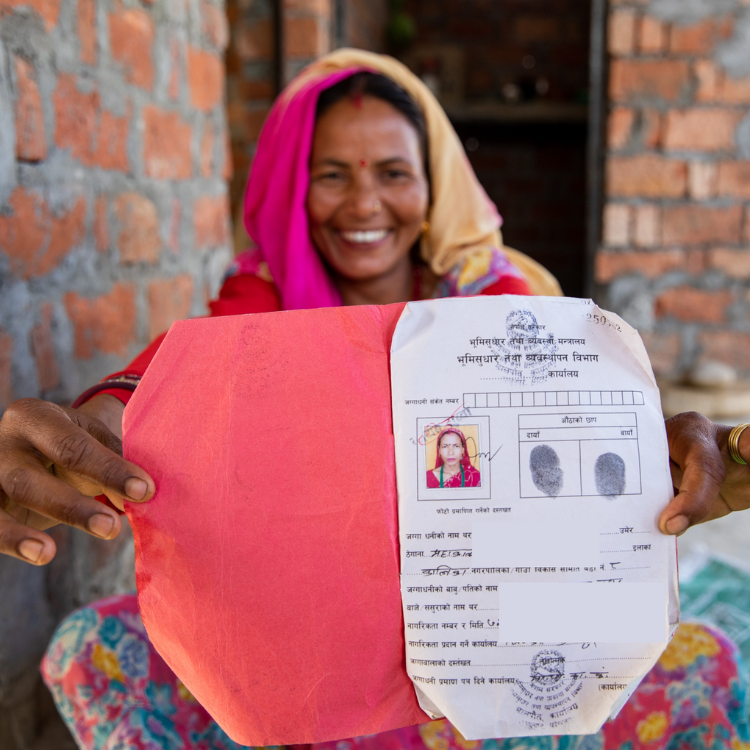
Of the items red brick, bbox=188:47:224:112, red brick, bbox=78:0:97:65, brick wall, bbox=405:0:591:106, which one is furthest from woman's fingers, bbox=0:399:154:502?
brick wall, bbox=405:0:591:106

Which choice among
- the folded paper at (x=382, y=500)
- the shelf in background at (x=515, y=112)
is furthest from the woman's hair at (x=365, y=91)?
the shelf in background at (x=515, y=112)

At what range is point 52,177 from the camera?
1.02 metres

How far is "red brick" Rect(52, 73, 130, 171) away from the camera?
104cm

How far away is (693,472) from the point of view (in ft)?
1.97

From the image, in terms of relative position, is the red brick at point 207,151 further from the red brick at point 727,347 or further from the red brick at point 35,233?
the red brick at point 727,347

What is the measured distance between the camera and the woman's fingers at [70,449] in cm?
57

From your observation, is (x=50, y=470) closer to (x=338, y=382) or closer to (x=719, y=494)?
(x=338, y=382)

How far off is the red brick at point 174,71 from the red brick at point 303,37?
0.94 meters

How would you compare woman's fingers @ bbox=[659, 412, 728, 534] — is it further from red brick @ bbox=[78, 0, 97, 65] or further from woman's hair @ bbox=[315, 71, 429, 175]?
red brick @ bbox=[78, 0, 97, 65]

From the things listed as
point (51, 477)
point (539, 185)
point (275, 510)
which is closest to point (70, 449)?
point (51, 477)

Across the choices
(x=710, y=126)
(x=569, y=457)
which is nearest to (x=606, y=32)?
(x=710, y=126)

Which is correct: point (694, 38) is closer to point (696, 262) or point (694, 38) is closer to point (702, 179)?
point (702, 179)

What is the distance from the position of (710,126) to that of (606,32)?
16.4 inches

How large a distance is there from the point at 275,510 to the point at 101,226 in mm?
775
